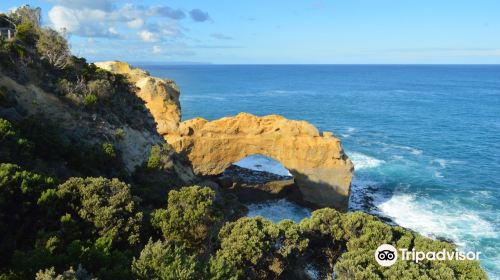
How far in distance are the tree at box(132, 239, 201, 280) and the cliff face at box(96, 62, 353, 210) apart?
2633 centimetres

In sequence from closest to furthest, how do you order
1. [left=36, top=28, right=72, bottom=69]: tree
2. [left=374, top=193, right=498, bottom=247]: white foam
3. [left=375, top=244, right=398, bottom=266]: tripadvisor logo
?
1. [left=375, top=244, right=398, bottom=266]: tripadvisor logo
2. [left=36, top=28, right=72, bottom=69]: tree
3. [left=374, top=193, right=498, bottom=247]: white foam

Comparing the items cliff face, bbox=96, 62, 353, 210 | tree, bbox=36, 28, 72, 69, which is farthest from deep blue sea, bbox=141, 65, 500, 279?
tree, bbox=36, 28, 72, 69

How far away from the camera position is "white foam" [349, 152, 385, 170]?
48.6m

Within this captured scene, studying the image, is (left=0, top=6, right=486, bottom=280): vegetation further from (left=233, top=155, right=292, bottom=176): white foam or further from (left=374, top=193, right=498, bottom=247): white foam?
(left=233, top=155, right=292, bottom=176): white foam

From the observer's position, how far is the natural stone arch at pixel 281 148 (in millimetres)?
37094

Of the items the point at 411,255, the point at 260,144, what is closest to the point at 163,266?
the point at 411,255

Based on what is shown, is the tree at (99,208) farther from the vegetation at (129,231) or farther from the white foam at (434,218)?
the white foam at (434,218)

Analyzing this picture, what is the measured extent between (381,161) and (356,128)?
18.4 metres

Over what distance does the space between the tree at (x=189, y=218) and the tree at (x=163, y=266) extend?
3199 mm

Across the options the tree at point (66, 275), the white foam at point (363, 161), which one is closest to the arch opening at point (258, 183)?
the white foam at point (363, 161)

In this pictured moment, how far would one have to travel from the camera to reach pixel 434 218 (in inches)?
1382

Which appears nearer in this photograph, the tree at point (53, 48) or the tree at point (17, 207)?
the tree at point (17, 207)

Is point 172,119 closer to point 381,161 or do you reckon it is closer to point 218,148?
point 218,148

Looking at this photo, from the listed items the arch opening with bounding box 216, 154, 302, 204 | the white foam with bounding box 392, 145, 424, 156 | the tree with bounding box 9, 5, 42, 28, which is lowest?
the arch opening with bounding box 216, 154, 302, 204
